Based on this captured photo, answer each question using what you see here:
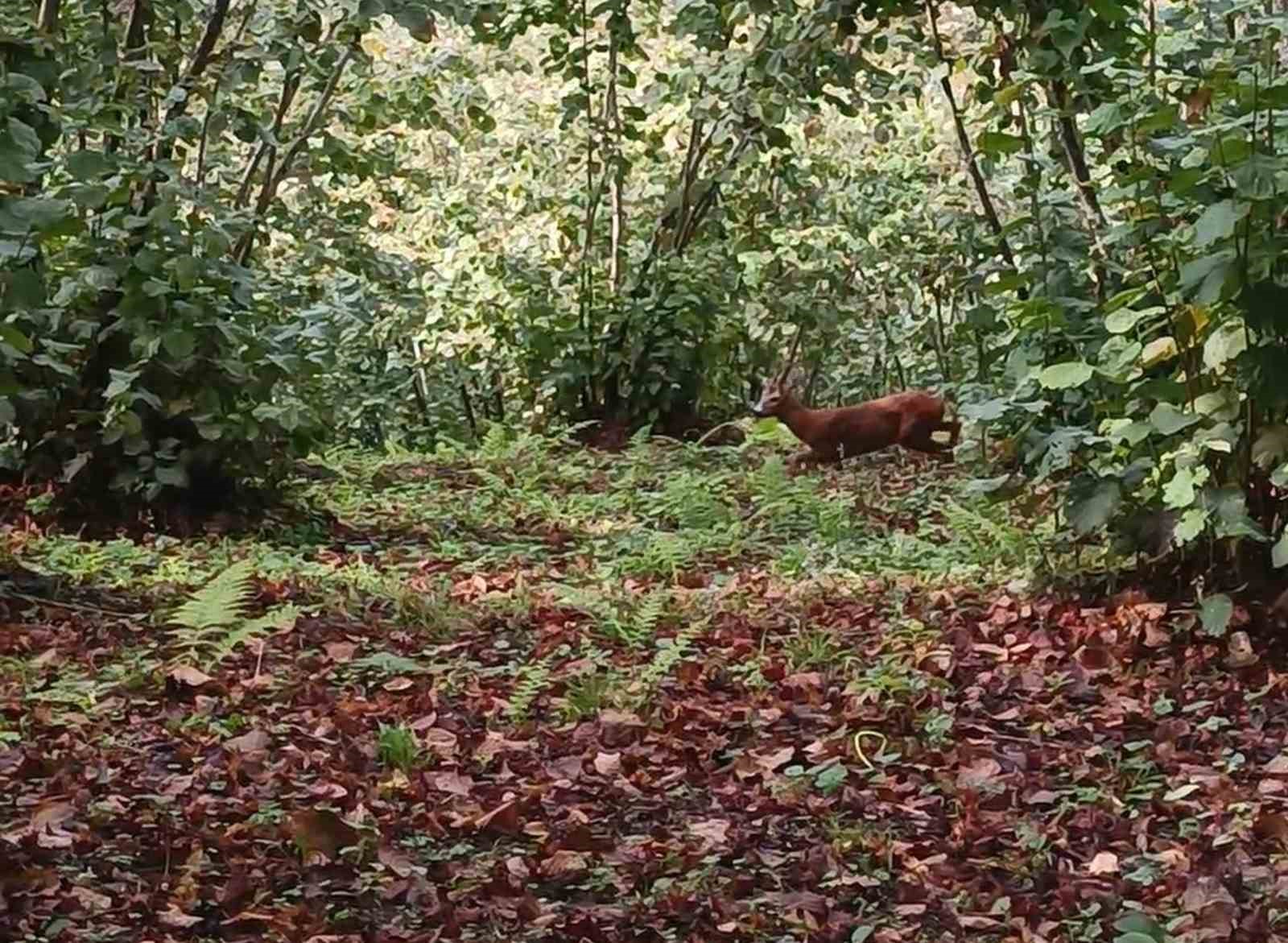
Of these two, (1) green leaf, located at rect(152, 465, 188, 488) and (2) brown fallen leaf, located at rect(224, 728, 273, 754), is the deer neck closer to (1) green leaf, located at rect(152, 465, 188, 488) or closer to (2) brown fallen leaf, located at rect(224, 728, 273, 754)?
(1) green leaf, located at rect(152, 465, 188, 488)

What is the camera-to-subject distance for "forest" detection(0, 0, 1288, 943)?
319cm

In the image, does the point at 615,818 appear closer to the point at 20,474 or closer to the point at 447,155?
the point at 20,474

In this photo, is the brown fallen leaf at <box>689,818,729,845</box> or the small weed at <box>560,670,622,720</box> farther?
the small weed at <box>560,670,622,720</box>

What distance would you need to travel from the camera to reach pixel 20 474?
702 centimetres

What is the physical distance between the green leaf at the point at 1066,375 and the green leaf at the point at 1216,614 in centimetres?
72

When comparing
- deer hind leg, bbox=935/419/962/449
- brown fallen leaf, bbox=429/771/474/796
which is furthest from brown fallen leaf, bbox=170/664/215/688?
deer hind leg, bbox=935/419/962/449

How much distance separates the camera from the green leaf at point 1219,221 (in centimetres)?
401

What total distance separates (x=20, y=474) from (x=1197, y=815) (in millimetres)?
5378

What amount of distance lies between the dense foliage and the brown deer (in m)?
0.89

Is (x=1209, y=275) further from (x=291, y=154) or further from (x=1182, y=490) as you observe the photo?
(x=291, y=154)

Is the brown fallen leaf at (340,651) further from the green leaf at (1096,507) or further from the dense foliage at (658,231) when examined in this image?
the green leaf at (1096,507)

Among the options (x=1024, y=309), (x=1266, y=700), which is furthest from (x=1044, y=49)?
(x=1266, y=700)

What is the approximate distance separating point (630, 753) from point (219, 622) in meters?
1.48

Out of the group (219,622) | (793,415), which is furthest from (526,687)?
(793,415)
